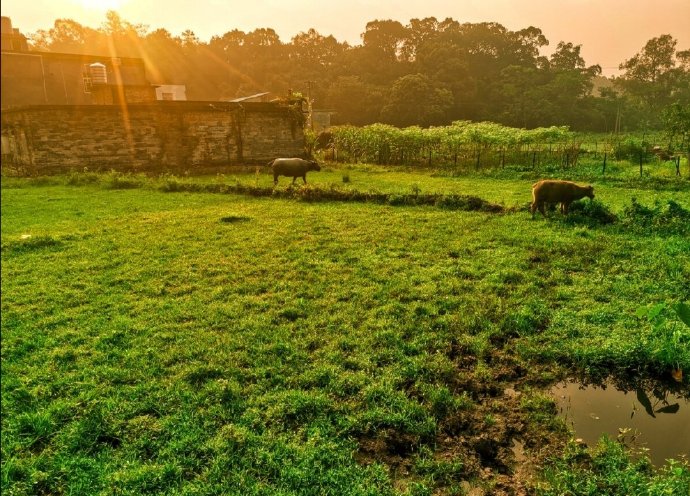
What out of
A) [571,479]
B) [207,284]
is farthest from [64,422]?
[571,479]

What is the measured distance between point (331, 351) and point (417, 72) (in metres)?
60.4

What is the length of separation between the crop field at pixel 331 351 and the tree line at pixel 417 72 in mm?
42259

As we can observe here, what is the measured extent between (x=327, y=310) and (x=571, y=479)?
3.50 m

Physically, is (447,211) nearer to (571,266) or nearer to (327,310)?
(571,266)

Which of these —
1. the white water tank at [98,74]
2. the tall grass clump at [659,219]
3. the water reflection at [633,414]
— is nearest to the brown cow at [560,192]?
the tall grass clump at [659,219]

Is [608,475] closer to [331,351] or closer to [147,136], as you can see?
[331,351]

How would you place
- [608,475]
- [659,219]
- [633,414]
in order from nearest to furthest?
[608,475] < [633,414] < [659,219]

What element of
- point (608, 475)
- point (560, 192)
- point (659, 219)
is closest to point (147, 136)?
point (560, 192)

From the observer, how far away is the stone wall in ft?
66.0

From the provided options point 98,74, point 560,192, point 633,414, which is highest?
point 98,74

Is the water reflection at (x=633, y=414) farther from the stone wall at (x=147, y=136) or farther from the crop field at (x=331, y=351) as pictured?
the stone wall at (x=147, y=136)

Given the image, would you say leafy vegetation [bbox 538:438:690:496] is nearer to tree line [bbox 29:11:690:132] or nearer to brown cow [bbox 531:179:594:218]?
brown cow [bbox 531:179:594:218]

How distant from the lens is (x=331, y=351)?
16.9ft

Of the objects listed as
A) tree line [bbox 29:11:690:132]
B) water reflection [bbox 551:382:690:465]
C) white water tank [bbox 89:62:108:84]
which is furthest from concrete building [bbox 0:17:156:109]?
water reflection [bbox 551:382:690:465]
